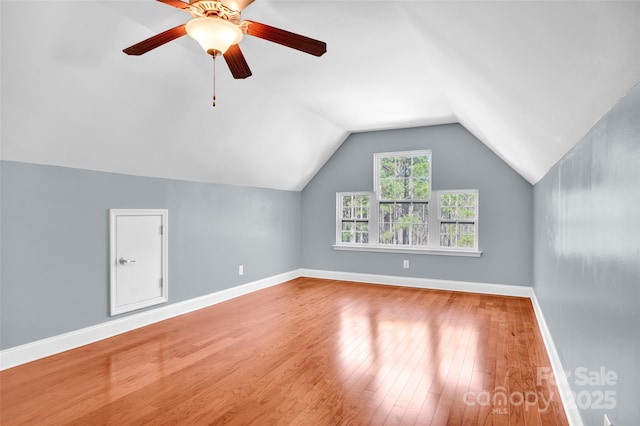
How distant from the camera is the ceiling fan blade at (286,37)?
2.10 m

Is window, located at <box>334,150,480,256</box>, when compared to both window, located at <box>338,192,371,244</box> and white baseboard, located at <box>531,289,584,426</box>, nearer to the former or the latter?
window, located at <box>338,192,371,244</box>

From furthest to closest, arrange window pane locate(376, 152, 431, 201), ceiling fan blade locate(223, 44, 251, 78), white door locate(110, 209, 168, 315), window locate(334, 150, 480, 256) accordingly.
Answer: window pane locate(376, 152, 431, 201), window locate(334, 150, 480, 256), white door locate(110, 209, 168, 315), ceiling fan blade locate(223, 44, 251, 78)

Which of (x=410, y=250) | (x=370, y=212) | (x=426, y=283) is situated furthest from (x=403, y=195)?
(x=426, y=283)

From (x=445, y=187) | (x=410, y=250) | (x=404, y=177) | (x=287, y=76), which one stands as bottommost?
(x=410, y=250)

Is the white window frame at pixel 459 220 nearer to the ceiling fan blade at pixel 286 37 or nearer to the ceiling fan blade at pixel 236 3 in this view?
the ceiling fan blade at pixel 286 37

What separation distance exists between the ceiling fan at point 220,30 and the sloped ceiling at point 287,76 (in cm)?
48

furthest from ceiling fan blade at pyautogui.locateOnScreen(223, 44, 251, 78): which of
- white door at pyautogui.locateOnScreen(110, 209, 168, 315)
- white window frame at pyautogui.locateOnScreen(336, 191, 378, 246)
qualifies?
white window frame at pyautogui.locateOnScreen(336, 191, 378, 246)

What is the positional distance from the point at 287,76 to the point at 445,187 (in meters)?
3.39

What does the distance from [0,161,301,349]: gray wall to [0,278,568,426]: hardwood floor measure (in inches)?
15.7

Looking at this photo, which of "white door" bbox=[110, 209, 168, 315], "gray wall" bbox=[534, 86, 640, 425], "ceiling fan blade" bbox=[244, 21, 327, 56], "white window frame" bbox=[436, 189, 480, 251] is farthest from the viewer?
"white window frame" bbox=[436, 189, 480, 251]

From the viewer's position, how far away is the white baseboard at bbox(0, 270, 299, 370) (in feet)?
10.1

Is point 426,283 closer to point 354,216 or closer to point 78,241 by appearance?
point 354,216

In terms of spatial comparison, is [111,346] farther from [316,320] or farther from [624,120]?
[624,120]

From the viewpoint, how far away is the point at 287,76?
3.89 meters
